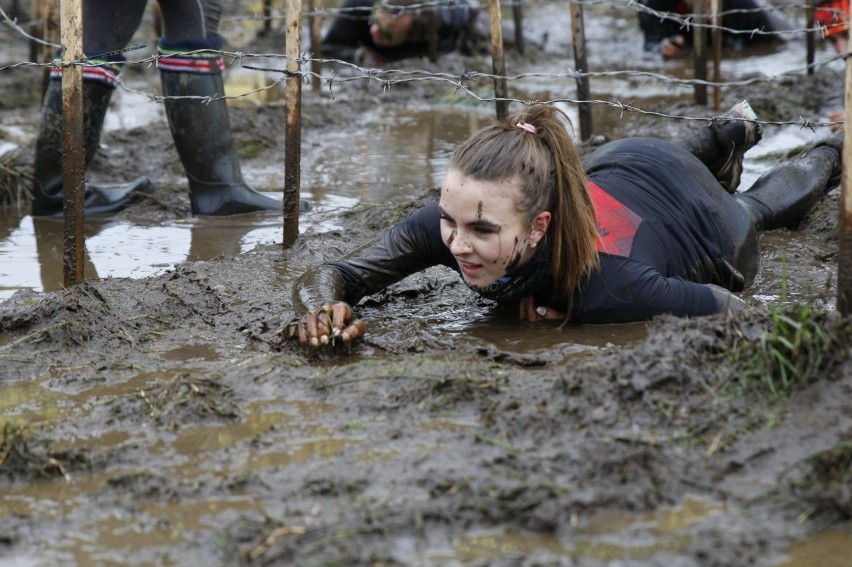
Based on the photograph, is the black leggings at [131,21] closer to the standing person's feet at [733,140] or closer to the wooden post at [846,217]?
the standing person's feet at [733,140]

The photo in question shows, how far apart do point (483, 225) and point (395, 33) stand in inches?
323

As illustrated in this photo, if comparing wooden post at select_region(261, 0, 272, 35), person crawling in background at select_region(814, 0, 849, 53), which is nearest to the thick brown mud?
person crawling in background at select_region(814, 0, 849, 53)

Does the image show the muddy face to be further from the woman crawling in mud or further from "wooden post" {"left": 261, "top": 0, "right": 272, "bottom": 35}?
"wooden post" {"left": 261, "top": 0, "right": 272, "bottom": 35}

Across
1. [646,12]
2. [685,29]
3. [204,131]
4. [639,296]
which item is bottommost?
[639,296]

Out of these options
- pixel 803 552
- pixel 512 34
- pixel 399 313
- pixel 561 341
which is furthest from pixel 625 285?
pixel 512 34

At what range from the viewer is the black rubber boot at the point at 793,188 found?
17.4 feet

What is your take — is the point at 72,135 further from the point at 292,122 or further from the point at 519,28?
the point at 519,28

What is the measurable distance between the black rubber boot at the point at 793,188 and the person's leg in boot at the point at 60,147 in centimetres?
322

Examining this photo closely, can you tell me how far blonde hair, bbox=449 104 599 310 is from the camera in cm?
369

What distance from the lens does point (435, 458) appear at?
270 cm

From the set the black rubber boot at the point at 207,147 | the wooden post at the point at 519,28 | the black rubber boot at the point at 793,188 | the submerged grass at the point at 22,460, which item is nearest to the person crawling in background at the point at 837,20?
the wooden post at the point at 519,28

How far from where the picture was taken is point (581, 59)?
279 inches

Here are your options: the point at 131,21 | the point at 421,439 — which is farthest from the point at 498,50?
the point at 421,439

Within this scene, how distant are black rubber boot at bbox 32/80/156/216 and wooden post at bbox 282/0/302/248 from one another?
3.95ft
